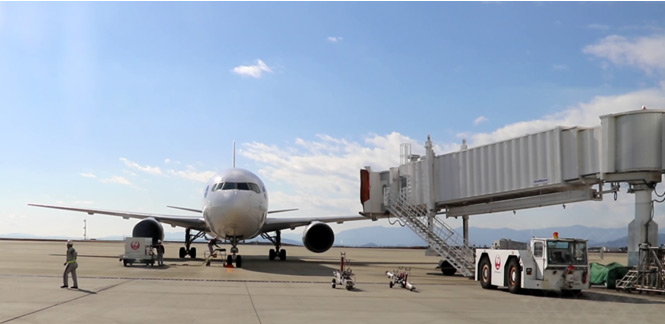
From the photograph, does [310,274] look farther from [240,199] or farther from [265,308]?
[265,308]

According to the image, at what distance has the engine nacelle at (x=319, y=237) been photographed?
88.2ft

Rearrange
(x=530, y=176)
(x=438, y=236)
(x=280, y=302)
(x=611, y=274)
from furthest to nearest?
(x=438, y=236) → (x=530, y=176) → (x=611, y=274) → (x=280, y=302)

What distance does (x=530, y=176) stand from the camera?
61.2 ft

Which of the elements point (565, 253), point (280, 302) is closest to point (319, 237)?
point (565, 253)

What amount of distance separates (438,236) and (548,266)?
23.1 feet

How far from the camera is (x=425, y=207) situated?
23844mm

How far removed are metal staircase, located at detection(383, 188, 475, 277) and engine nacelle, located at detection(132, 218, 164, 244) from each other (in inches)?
387

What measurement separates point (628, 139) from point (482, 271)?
5.20 meters

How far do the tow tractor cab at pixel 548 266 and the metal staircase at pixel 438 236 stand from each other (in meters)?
4.14

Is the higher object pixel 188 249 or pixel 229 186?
pixel 229 186

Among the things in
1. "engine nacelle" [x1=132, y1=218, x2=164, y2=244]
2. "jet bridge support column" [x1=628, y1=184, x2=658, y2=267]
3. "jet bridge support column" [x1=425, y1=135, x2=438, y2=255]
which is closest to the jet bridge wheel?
"jet bridge support column" [x1=628, y1=184, x2=658, y2=267]

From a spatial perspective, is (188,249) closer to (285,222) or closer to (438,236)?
(285,222)

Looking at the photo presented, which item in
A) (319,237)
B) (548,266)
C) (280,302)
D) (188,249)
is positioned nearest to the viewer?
(280,302)

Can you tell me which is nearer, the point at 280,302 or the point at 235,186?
the point at 280,302
